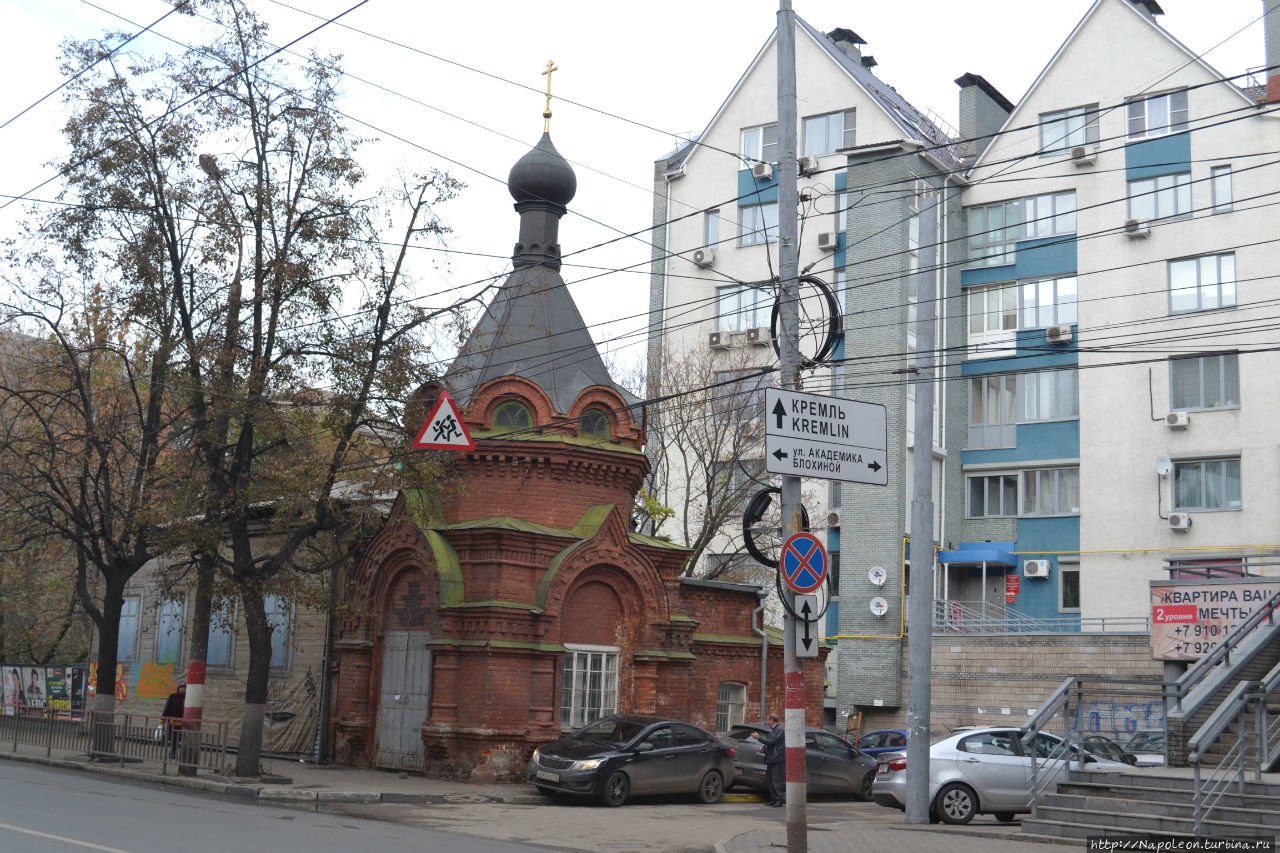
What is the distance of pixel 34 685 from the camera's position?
32.9 m

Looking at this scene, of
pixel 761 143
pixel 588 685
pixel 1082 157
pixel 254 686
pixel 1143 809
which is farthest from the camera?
pixel 761 143

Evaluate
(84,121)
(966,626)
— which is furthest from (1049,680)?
(84,121)

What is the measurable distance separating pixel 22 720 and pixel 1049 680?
25.5 metres

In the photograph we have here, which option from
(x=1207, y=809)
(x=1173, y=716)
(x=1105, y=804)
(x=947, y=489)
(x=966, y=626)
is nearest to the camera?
(x=1207, y=809)

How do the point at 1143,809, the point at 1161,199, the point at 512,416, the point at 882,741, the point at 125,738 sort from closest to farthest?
1. the point at 1143,809
2. the point at 125,738
3. the point at 512,416
4. the point at 882,741
5. the point at 1161,199

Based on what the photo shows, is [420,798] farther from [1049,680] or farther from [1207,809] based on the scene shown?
[1049,680]

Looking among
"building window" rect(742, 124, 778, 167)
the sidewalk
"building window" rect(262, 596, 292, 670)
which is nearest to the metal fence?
the sidewalk

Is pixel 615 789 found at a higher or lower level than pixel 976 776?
lower

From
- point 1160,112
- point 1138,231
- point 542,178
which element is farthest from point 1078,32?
point 542,178

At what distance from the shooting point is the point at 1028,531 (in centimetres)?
3894

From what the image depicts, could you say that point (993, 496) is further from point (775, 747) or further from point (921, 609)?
point (921, 609)

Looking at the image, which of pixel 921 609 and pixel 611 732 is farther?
pixel 611 732

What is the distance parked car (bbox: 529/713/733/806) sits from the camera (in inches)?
766

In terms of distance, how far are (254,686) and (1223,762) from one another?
15.0 meters
